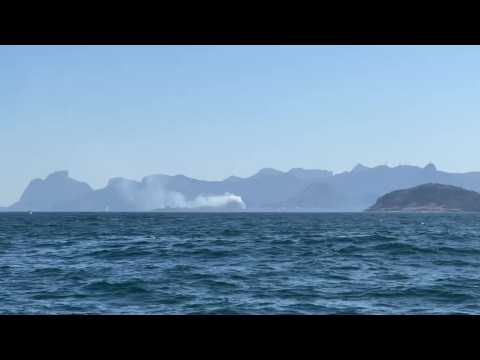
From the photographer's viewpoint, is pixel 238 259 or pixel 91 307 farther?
pixel 238 259
